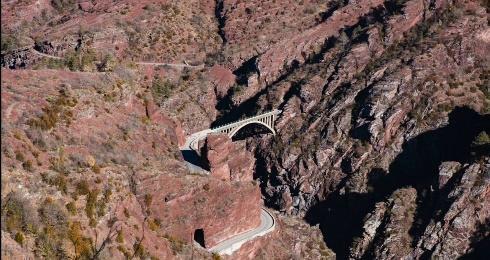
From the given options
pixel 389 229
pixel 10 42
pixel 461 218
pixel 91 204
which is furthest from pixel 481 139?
pixel 10 42

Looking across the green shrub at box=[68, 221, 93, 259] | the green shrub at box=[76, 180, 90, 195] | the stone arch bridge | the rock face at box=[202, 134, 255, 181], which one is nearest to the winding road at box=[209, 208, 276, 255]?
the rock face at box=[202, 134, 255, 181]

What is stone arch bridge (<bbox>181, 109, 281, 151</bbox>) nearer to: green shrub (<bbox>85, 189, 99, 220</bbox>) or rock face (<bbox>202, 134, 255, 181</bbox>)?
rock face (<bbox>202, 134, 255, 181</bbox>)

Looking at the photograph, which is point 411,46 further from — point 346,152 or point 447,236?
point 447,236

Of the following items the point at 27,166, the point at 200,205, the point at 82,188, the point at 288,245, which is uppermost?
the point at 27,166

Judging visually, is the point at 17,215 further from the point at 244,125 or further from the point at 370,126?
the point at 370,126

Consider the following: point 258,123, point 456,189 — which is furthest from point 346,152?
point 456,189

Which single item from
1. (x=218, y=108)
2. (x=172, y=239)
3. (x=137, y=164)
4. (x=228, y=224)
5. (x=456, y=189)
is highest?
(x=137, y=164)

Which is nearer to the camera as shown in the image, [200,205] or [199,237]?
[200,205]
